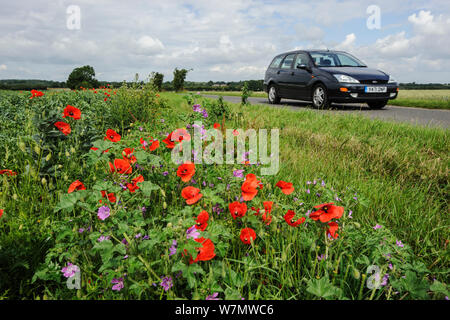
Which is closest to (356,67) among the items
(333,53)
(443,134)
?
(333,53)

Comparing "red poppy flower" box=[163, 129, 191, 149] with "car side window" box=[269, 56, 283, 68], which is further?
"car side window" box=[269, 56, 283, 68]

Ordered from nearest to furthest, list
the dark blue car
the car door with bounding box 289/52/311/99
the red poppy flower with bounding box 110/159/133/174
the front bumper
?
1. the red poppy flower with bounding box 110/159/133/174
2. the front bumper
3. the dark blue car
4. the car door with bounding box 289/52/311/99

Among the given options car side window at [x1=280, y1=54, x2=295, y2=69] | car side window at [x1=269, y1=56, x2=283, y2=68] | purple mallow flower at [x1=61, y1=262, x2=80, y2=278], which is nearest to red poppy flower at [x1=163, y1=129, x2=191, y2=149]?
purple mallow flower at [x1=61, y1=262, x2=80, y2=278]

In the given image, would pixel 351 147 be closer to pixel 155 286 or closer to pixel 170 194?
pixel 170 194

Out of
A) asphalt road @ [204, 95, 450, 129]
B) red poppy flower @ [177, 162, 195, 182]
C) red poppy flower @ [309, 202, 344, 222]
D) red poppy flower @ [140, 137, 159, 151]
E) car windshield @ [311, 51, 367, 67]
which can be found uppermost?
car windshield @ [311, 51, 367, 67]

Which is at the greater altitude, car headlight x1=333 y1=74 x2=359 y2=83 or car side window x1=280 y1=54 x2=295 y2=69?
car side window x1=280 y1=54 x2=295 y2=69

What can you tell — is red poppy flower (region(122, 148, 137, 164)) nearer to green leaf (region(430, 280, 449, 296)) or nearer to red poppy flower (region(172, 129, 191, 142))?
red poppy flower (region(172, 129, 191, 142))

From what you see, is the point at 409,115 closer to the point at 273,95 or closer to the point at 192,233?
the point at 273,95

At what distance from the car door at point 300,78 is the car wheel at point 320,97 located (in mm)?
303

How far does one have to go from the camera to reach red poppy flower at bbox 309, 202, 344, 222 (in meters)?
1.25

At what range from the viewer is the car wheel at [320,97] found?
827 cm

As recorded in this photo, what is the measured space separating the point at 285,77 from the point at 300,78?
92cm

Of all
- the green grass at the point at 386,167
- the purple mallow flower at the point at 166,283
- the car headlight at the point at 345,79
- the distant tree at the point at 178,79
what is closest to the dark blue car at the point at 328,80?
the car headlight at the point at 345,79

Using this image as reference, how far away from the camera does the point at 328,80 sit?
8.12 meters
